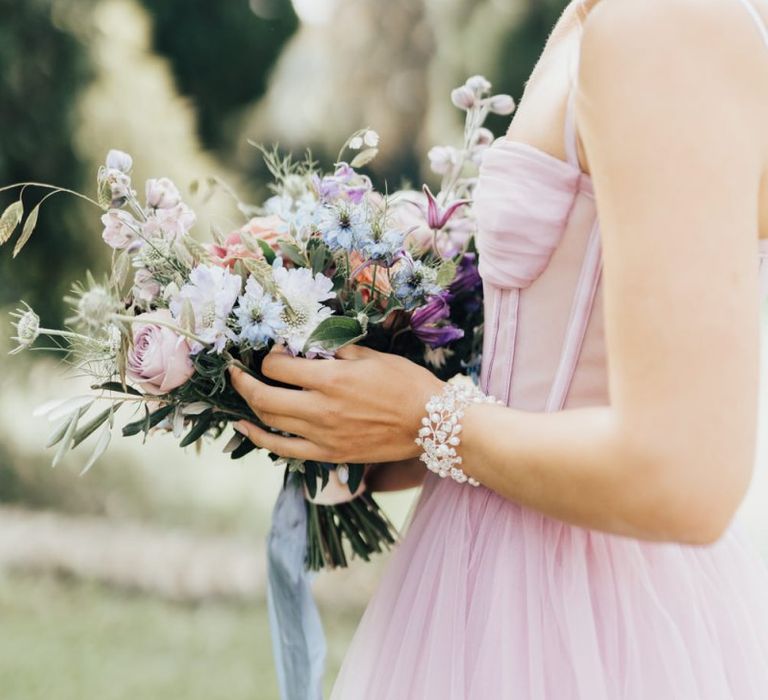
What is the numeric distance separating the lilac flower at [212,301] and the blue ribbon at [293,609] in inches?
12.1

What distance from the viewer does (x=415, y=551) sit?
0.97 meters

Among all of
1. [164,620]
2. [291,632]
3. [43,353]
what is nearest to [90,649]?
[164,620]

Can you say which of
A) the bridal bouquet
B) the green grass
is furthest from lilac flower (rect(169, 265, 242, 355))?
the green grass

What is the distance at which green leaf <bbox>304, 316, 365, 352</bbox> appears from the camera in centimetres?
84

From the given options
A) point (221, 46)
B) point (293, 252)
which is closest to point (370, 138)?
point (293, 252)

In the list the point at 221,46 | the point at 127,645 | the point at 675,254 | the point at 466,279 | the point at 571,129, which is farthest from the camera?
the point at 221,46

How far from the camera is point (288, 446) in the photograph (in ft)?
2.96

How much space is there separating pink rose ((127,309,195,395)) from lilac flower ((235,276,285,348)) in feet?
0.23

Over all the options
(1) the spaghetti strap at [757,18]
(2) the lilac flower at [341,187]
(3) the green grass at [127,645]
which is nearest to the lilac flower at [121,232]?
(2) the lilac flower at [341,187]

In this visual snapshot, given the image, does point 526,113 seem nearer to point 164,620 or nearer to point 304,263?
point 304,263

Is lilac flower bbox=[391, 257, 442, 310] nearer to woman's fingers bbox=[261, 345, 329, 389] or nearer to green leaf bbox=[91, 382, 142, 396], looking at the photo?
woman's fingers bbox=[261, 345, 329, 389]

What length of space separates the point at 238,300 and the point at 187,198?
290cm

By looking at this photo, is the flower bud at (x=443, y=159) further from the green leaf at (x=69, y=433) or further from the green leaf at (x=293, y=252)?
the green leaf at (x=69, y=433)

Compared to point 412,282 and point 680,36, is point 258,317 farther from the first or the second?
point 680,36
